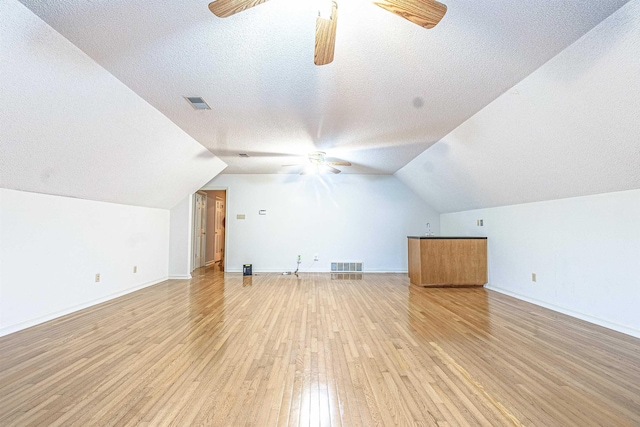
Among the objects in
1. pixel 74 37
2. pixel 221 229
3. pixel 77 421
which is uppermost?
pixel 74 37

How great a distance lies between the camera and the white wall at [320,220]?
7855 mm

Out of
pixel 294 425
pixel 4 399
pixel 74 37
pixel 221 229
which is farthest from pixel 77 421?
pixel 221 229

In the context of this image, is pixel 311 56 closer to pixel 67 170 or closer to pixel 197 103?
pixel 197 103

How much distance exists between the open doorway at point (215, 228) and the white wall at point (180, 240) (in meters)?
2.19

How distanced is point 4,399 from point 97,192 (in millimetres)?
3060

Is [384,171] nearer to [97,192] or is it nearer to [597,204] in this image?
[597,204]

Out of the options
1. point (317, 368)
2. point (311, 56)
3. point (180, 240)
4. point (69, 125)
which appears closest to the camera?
point (317, 368)

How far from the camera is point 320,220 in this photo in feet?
26.0

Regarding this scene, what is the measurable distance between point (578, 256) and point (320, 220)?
203 inches

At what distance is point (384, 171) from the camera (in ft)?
24.7

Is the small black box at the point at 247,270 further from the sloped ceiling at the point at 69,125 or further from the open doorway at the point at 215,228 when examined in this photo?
the sloped ceiling at the point at 69,125

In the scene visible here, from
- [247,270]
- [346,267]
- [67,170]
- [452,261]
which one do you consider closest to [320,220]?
[346,267]

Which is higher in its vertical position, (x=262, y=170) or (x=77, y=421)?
(x=262, y=170)

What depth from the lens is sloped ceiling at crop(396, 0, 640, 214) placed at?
229cm
